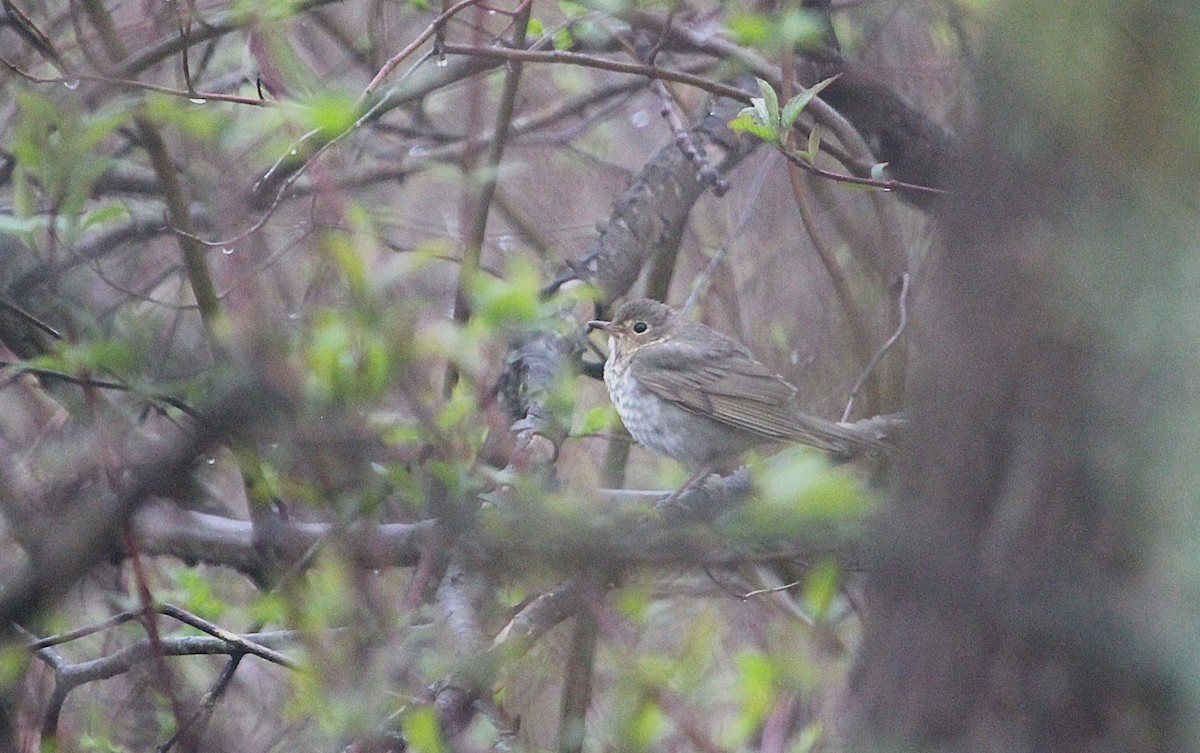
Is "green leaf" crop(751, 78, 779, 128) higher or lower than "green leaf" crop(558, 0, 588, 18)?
lower

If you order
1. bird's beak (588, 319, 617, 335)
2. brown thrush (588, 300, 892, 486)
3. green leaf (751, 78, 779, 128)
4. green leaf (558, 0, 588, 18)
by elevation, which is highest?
green leaf (558, 0, 588, 18)

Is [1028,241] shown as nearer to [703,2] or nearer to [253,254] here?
[253,254]

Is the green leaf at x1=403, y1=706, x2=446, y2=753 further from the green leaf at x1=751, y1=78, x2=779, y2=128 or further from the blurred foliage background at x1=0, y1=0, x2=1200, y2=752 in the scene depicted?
the green leaf at x1=751, y1=78, x2=779, y2=128

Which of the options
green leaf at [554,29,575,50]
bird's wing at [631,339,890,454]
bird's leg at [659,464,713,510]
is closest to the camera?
bird's leg at [659,464,713,510]

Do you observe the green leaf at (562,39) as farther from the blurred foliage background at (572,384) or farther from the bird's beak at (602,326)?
the bird's beak at (602,326)

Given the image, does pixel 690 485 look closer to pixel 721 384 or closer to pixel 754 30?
pixel 721 384

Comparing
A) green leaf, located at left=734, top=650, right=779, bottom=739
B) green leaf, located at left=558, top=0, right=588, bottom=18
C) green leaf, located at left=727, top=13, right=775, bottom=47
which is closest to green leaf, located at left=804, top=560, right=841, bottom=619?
green leaf, located at left=734, top=650, right=779, bottom=739

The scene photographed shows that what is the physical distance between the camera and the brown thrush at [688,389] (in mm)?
4465

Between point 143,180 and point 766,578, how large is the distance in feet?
7.64

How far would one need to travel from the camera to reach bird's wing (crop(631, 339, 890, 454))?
445 cm

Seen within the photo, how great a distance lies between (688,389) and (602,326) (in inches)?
14.8

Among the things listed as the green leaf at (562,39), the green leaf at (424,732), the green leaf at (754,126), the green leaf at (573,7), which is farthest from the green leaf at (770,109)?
the green leaf at (424,732)

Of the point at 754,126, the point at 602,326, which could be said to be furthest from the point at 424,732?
the point at 602,326

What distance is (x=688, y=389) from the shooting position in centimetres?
457
